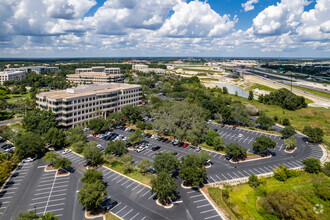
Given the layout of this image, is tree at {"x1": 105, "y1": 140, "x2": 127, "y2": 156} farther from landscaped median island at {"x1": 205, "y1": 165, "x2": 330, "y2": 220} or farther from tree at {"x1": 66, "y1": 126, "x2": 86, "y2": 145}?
landscaped median island at {"x1": 205, "y1": 165, "x2": 330, "y2": 220}

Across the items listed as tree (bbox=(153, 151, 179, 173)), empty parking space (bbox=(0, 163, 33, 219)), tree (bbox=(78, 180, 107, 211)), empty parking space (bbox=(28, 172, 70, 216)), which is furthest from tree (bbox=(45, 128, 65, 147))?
tree (bbox=(153, 151, 179, 173))

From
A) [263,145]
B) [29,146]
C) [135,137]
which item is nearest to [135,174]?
[135,137]

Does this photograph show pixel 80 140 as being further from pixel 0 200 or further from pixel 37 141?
pixel 0 200

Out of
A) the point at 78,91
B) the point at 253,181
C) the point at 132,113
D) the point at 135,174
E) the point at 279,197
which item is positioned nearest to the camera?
the point at 279,197

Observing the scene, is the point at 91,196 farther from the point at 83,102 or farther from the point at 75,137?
the point at 83,102

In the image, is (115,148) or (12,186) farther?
(115,148)

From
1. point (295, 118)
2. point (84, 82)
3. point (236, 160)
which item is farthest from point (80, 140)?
point (84, 82)

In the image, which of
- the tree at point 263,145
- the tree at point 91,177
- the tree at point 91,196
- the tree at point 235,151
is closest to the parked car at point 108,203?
the tree at point 91,196
